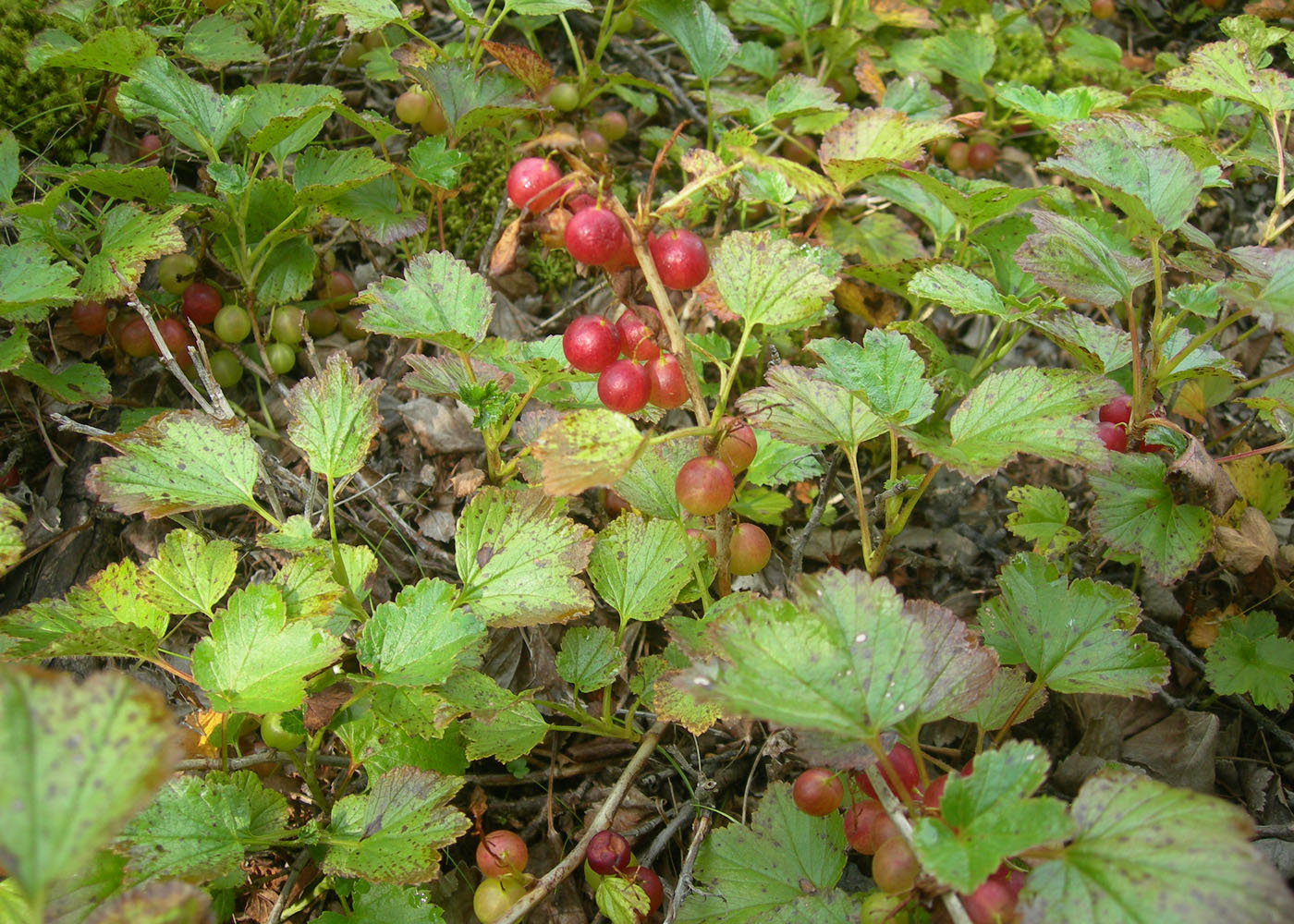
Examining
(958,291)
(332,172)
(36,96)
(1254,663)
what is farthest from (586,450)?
(36,96)

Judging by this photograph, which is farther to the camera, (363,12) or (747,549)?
(363,12)

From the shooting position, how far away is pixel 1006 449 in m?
1.65

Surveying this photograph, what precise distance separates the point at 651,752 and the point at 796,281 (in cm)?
125

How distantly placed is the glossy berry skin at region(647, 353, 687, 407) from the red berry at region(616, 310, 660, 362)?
42mm

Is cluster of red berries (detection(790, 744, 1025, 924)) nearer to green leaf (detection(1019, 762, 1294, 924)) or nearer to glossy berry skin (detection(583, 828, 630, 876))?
green leaf (detection(1019, 762, 1294, 924))

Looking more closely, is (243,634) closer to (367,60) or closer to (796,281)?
(796,281)

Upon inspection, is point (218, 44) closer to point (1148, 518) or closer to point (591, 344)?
point (591, 344)

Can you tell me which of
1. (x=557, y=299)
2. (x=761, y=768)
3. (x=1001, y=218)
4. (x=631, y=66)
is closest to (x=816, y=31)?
(x=631, y=66)

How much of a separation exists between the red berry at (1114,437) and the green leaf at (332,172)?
7.25 ft

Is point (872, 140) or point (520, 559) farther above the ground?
point (872, 140)

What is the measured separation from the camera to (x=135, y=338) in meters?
2.61

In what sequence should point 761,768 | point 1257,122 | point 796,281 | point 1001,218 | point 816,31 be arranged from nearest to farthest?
point 796,281 < point 761,768 < point 1001,218 < point 1257,122 < point 816,31

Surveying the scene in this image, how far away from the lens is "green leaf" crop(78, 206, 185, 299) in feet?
7.54

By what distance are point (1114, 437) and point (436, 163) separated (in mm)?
2204
